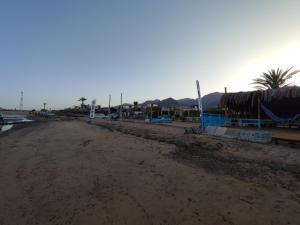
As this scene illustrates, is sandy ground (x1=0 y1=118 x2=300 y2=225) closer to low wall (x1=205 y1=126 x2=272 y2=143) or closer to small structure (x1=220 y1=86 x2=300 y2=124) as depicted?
low wall (x1=205 y1=126 x2=272 y2=143)

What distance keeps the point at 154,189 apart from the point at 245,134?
712cm

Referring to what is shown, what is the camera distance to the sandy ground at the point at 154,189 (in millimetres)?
3131

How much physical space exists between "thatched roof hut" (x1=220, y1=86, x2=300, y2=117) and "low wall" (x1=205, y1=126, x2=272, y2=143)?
218 inches

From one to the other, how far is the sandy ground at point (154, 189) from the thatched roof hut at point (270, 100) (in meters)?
7.75

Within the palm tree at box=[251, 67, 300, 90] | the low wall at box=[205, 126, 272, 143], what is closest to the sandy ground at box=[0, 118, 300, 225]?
the low wall at box=[205, 126, 272, 143]

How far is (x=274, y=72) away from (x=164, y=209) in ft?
81.8

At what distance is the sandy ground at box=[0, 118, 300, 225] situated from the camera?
3.13 m

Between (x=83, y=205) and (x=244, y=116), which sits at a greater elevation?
(x=244, y=116)

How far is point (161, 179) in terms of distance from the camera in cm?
468

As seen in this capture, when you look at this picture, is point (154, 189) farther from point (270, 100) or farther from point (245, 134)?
point (270, 100)

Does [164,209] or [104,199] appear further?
[104,199]

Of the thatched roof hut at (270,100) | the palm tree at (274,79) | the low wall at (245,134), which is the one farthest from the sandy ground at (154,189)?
the palm tree at (274,79)

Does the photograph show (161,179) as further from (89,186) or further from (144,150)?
(144,150)

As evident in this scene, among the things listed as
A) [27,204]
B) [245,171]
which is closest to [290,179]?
[245,171]
